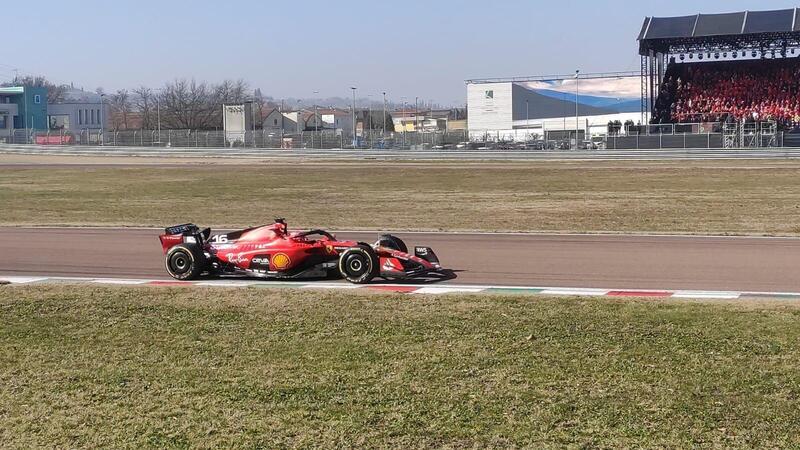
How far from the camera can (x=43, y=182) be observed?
139 feet

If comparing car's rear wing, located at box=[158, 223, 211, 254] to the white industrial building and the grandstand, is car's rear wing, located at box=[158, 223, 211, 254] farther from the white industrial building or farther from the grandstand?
the white industrial building

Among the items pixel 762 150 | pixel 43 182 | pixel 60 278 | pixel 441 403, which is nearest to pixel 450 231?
pixel 60 278

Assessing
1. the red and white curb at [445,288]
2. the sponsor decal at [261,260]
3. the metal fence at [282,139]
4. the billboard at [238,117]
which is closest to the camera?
the red and white curb at [445,288]

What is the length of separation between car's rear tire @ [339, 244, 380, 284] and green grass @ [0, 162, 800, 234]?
8.14m

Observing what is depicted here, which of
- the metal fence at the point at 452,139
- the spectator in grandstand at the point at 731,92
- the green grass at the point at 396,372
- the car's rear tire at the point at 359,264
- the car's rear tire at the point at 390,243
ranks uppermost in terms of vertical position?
the spectator in grandstand at the point at 731,92

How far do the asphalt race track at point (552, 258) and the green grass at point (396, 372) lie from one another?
2307mm

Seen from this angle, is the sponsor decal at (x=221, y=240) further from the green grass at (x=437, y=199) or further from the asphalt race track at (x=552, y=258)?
the green grass at (x=437, y=199)

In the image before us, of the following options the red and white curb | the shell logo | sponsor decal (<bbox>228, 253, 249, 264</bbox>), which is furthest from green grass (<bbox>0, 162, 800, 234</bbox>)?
the shell logo

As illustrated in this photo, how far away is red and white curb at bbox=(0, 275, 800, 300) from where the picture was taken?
11336mm

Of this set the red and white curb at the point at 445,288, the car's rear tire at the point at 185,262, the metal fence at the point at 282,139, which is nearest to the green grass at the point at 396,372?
the red and white curb at the point at 445,288

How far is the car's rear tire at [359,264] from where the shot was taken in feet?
Result: 40.0

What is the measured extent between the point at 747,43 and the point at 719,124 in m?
7.94

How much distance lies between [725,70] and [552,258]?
71.3 meters

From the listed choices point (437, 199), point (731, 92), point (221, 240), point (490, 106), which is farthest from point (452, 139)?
point (221, 240)
